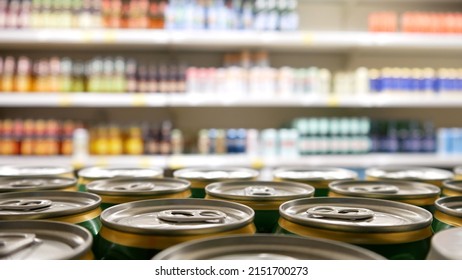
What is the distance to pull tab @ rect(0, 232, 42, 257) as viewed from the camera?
66cm

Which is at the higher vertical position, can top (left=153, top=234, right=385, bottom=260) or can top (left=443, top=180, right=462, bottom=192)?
can top (left=443, top=180, right=462, bottom=192)

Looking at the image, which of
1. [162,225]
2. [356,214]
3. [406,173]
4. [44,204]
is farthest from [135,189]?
[406,173]

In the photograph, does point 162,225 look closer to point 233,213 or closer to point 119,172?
point 233,213

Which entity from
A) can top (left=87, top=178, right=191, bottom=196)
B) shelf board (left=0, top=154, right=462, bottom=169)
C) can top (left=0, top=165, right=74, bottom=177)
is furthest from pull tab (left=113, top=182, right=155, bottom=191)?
shelf board (left=0, top=154, right=462, bottom=169)

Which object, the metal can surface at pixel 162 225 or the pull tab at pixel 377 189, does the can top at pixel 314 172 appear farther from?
the metal can surface at pixel 162 225

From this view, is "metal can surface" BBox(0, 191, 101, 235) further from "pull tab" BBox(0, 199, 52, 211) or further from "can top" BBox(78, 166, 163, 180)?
"can top" BBox(78, 166, 163, 180)

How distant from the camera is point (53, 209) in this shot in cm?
88

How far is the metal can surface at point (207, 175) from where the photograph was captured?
126 centimetres

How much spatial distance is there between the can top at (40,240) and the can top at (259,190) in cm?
38

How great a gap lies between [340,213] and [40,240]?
54cm

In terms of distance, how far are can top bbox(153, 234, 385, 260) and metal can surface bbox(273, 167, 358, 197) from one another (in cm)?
53

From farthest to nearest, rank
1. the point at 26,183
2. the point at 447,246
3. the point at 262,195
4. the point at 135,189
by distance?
the point at 26,183 < the point at 135,189 < the point at 262,195 < the point at 447,246

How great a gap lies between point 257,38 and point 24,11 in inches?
56.1

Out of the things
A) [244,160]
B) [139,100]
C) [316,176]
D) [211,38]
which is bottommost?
[244,160]
